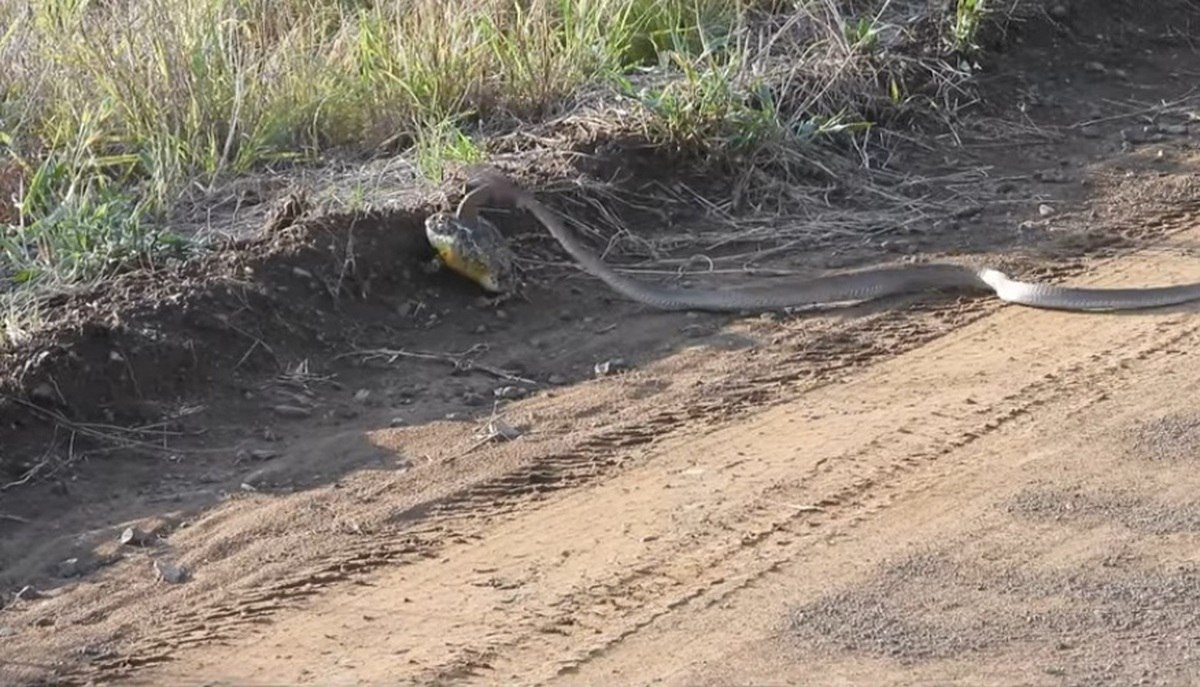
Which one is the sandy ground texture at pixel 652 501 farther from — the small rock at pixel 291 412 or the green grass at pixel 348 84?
the green grass at pixel 348 84

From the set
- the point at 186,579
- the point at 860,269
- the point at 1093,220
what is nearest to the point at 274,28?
the point at 860,269

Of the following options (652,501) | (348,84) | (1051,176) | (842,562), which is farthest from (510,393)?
(1051,176)

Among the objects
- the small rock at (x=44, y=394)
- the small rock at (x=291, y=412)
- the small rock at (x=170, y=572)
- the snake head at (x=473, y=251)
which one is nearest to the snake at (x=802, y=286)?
the snake head at (x=473, y=251)

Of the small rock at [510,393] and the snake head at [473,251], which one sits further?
the snake head at [473,251]

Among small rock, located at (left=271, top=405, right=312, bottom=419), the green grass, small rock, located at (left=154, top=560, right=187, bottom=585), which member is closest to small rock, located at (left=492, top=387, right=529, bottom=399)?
small rock, located at (left=271, top=405, right=312, bottom=419)

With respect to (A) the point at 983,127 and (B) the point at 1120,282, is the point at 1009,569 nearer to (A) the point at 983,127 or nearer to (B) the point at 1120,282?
(B) the point at 1120,282

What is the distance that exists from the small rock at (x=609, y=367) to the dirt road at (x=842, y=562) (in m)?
0.56

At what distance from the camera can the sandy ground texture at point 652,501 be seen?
4395mm

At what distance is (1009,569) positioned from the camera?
15.5 feet

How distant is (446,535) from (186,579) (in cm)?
65

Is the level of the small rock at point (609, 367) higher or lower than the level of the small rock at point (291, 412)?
lower

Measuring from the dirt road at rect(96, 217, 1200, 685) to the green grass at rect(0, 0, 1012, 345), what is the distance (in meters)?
1.86

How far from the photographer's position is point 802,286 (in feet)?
21.9

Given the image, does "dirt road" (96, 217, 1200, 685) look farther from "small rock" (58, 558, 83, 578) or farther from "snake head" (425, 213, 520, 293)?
"snake head" (425, 213, 520, 293)
